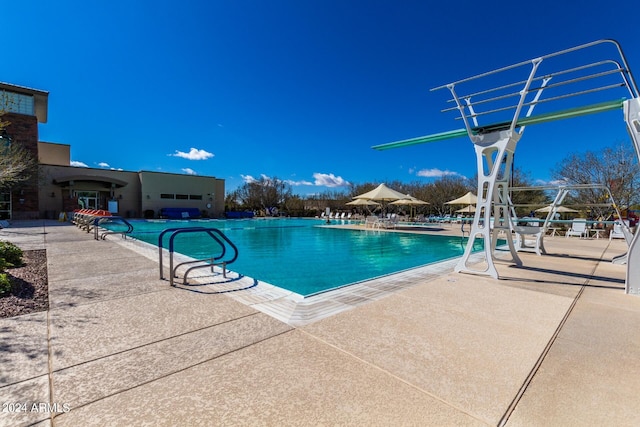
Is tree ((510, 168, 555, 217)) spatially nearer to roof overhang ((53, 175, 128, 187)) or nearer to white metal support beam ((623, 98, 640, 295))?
white metal support beam ((623, 98, 640, 295))

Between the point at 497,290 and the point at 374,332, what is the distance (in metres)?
2.54

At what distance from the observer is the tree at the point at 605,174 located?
622 inches

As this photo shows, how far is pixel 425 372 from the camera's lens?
196 centimetres

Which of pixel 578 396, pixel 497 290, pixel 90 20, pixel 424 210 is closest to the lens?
pixel 578 396

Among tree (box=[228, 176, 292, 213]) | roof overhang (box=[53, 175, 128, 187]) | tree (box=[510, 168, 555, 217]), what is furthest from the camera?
tree (box=[228, 176, 292, 213])

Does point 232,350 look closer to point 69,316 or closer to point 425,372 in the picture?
point 425,372

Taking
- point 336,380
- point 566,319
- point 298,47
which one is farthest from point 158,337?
point 298,47

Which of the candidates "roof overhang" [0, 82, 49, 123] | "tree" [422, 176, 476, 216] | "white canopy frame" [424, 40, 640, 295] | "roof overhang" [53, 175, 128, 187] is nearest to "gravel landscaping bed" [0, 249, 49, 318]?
"white canopy frame" [424, 40, 640, 295]

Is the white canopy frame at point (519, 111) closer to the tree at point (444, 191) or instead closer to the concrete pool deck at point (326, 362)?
the concrete pool deck at point (326, 362)

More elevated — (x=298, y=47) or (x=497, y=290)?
(x=298, y=47)

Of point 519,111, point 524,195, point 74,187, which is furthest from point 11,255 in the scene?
point 524,195

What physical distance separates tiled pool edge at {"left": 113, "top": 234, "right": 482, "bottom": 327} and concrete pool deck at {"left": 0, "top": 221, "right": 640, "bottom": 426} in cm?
17

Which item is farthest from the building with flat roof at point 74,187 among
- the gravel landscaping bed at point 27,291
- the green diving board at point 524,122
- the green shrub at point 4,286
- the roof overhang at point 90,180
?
the green diving board at point 524,122

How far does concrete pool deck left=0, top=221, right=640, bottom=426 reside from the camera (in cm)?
156
